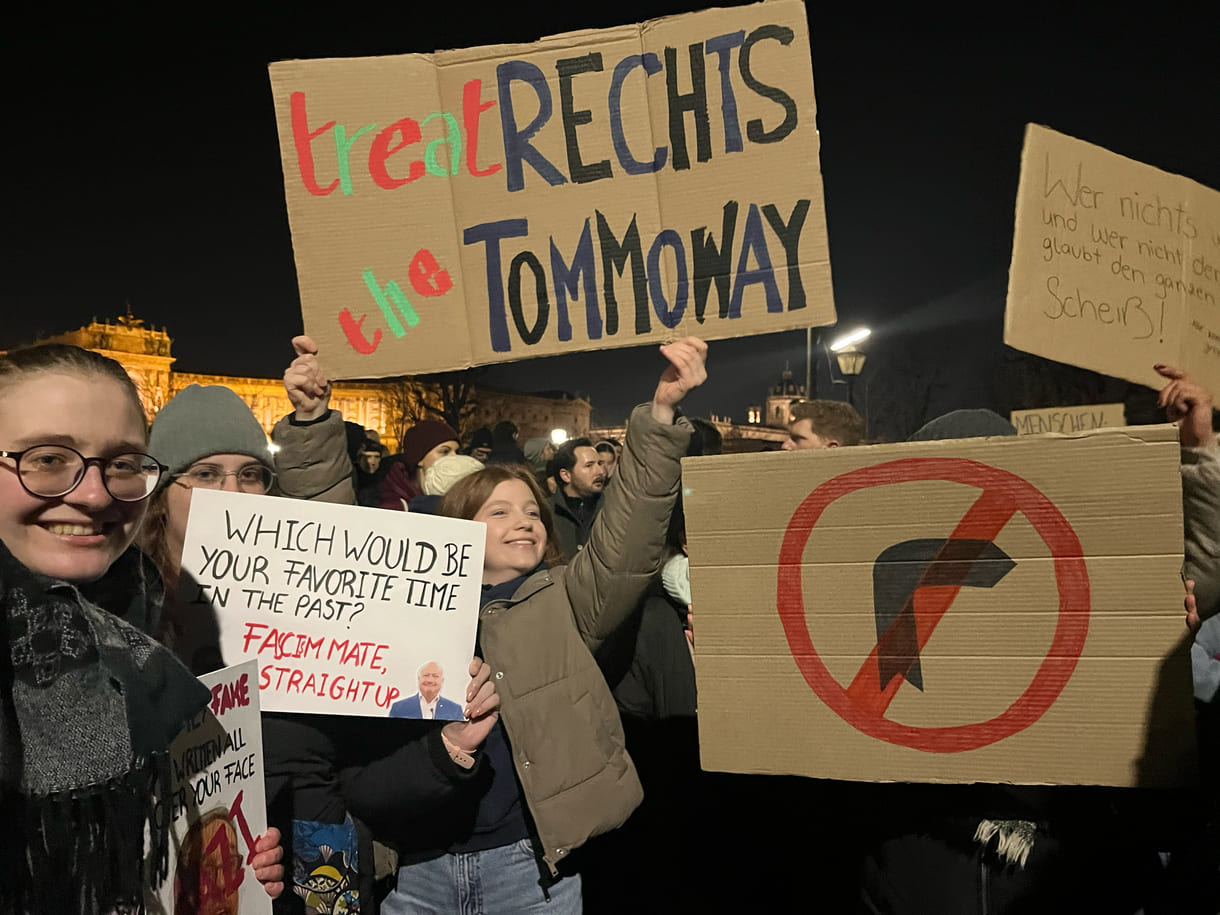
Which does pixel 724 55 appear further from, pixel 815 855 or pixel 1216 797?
pixel 815 855

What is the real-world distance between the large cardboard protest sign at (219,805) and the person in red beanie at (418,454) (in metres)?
4.30

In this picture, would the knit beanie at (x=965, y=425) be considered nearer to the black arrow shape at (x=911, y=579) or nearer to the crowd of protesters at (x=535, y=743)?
the crowd of protesters at (x=535, y=743)

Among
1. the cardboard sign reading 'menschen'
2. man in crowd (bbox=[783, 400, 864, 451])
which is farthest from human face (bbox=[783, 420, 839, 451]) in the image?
the cardboard sign reading 'menschen'

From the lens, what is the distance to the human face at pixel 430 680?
7.69ft

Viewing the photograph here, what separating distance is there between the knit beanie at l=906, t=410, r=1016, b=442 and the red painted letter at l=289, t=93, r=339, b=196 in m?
1.95

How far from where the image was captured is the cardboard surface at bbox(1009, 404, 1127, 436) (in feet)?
16.8

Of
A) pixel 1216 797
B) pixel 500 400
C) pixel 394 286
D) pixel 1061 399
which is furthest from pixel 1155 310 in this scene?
pixel 500 400

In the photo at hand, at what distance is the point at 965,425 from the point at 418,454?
4.29 m

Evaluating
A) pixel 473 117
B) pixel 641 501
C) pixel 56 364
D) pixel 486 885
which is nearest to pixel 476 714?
pixel 486 885

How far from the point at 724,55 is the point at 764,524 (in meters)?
1.39

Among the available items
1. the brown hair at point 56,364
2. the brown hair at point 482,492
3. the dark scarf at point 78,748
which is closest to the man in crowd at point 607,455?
the brown hair at point 482,492

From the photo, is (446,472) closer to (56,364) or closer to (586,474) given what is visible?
(586,474)

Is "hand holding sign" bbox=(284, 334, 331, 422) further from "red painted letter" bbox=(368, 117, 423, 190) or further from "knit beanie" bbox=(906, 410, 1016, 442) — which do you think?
"knit beanie" bbox=(906, 410, 1016, 442)

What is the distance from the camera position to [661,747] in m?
3.83
